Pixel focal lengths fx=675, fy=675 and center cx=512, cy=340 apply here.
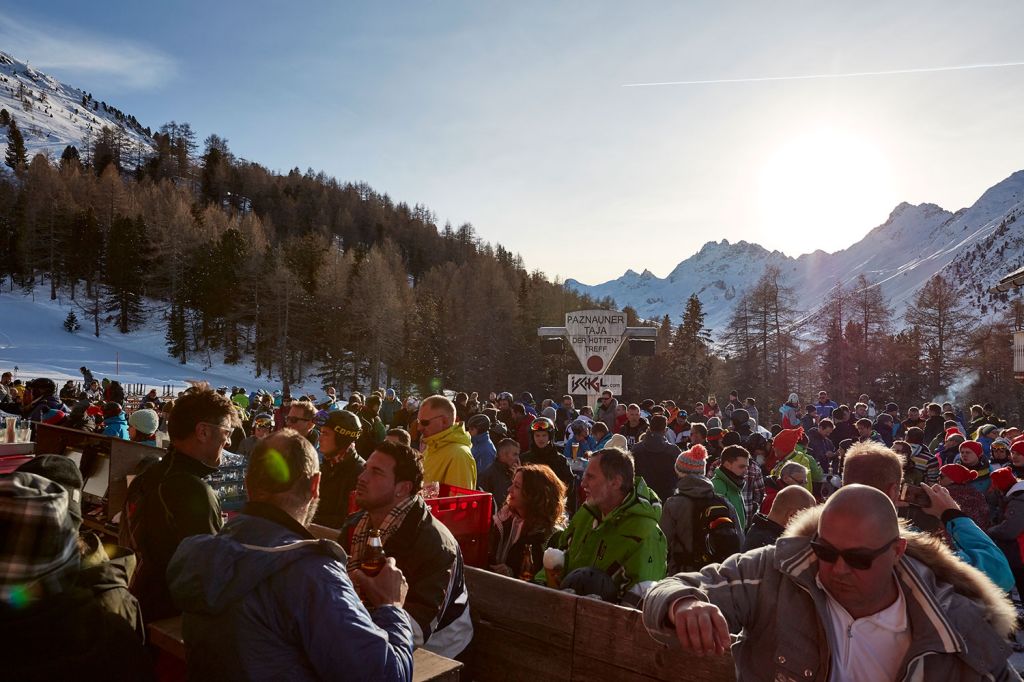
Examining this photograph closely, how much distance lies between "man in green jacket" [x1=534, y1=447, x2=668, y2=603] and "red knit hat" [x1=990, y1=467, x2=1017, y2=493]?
5500 mm

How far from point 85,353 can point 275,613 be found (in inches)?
2407

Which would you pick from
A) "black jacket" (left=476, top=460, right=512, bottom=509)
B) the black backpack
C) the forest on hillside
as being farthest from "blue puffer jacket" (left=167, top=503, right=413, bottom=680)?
the forest on hillside

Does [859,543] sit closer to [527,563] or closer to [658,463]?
[527,563]

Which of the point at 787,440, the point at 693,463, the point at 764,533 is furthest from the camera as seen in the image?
the point at 787,440

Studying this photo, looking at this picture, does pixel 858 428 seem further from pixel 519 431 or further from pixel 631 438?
pixel 519 431

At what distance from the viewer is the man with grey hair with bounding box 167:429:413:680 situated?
6.81 feet

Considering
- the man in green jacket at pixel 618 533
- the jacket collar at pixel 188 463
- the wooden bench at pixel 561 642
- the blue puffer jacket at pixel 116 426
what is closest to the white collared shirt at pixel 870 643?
the wooden bench at pixel 561 642

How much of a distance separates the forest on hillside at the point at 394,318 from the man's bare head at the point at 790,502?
3760 centimetres

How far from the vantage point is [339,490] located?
5551 mm

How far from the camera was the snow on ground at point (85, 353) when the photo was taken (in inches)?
1860

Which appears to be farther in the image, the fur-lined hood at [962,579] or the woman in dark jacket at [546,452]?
the woman in dark jacket at [546,452]

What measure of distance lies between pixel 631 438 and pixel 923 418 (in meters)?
7.18

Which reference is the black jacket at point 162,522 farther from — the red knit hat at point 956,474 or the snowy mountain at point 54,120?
the snowy mountain at point 54,120

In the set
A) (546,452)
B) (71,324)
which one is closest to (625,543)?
(546,452)
